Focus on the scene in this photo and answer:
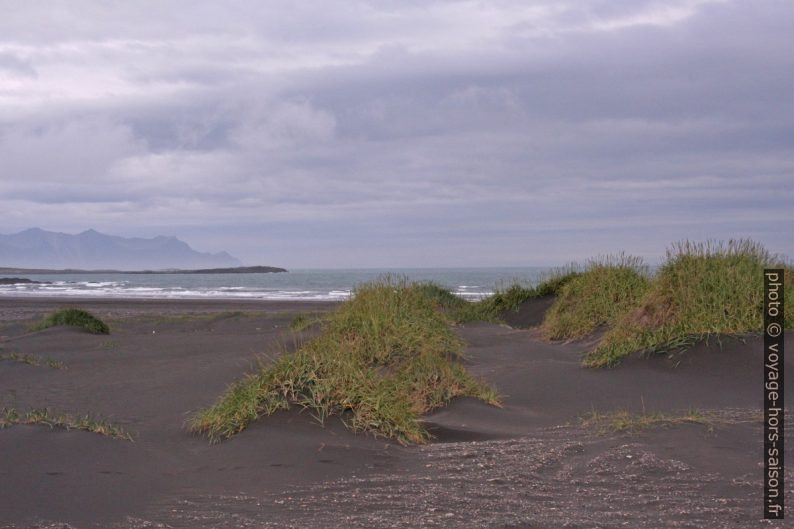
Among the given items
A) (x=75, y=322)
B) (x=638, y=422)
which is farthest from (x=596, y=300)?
(x=75, y=322)

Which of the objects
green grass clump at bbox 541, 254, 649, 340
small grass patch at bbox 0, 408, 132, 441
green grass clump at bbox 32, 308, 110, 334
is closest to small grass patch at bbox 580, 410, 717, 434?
small grass patch at bbox 0, 408, 132, 441

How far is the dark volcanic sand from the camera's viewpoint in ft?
16.1

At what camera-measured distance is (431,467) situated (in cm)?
600

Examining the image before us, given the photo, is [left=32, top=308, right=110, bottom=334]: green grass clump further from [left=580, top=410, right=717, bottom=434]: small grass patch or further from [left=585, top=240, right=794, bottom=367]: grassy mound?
[left=580, top=410, right=717, bottom=434]: small grass patch

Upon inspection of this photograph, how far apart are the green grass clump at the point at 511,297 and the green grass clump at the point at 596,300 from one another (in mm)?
2978

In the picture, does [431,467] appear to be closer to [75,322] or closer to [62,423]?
[62,423]

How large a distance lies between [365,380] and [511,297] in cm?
1362

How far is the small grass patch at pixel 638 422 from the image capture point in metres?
6.78

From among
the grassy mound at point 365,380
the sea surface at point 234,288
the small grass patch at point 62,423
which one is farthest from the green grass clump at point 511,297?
the small grass patch at point 62,423

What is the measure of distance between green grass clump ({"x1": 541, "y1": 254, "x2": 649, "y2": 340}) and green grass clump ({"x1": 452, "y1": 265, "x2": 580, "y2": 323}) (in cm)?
298

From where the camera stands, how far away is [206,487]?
18.2ft

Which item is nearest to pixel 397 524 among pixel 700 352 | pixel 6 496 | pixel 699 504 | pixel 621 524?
pixel 621 524

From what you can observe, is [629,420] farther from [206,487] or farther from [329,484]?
[206,487]

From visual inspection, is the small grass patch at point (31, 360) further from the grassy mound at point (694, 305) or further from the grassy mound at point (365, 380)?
the grassy mound at point (694, 305)
